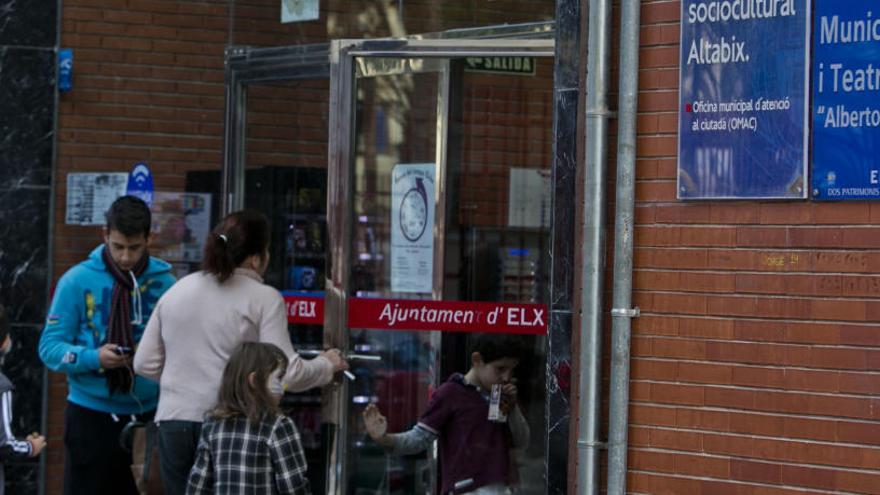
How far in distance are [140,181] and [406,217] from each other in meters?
1.98

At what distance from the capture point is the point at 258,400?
565 cm

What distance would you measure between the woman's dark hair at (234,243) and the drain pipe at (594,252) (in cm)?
147

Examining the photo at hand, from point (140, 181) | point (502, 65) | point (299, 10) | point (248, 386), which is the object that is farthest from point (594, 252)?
point (140, 181)

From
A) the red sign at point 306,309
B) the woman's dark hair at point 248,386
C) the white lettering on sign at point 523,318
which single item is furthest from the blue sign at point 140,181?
the woman's dark hair at point 248,386

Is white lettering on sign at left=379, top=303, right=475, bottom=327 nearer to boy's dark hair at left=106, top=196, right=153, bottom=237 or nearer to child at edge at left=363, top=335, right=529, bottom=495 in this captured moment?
child at edge at left=363, top=335, right=529, bottom=495

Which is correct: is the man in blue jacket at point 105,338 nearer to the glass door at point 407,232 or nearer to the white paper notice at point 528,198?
the glass door at point 407,232

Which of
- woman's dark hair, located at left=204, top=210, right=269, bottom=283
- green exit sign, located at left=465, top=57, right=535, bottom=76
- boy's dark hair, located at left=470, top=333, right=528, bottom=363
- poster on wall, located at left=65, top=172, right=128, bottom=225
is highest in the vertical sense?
green exit sign, located at left=465, top=57, right=535, bottom=76

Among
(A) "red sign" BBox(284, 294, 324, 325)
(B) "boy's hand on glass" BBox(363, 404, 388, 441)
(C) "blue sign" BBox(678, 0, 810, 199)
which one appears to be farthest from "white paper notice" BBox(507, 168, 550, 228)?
(C) "blue sign" BBox(678, 0, 810, 199)

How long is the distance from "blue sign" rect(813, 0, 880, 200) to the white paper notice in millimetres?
2762

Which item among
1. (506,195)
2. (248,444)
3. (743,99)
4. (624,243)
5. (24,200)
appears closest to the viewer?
(743,99)

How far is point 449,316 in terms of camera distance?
7090 mm

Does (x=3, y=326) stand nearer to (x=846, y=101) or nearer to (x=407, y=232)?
(x=407, y=232)

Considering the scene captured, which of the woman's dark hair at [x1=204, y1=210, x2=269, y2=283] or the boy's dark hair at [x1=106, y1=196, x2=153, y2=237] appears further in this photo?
the boy's dark hair at [x1=106, y1=196, x2=153, y2=237]

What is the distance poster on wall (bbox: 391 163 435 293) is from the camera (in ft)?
24.3
